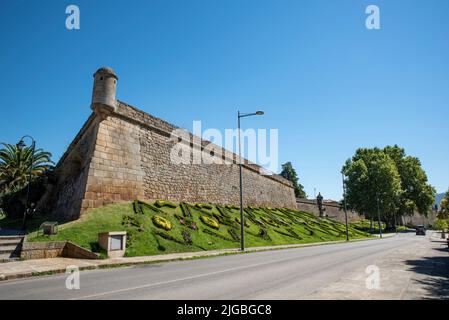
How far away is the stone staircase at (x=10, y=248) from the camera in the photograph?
35.9 feet

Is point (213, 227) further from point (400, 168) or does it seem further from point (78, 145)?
point (400, 168)

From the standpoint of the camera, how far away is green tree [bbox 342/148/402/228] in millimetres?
53594

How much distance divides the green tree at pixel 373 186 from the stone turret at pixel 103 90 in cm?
5029

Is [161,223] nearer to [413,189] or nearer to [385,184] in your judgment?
[385,184]

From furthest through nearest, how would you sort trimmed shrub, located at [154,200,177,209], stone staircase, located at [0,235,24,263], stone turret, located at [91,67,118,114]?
trimmed shrub, located at [154,200,177,209], stone turret, located at [91,67,118,114], stone staircase, located at [0,235,24,263]

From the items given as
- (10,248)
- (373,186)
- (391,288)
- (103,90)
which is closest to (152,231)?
(10,248)

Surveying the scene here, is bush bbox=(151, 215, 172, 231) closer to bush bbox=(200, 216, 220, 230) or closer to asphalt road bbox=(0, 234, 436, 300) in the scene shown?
bush bbox=(200, 216, 220, 230)

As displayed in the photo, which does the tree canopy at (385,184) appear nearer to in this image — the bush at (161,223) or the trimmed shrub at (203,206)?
the trimmed shrub at (203,206)

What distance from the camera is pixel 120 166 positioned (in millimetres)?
19516

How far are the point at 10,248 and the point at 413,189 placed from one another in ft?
250

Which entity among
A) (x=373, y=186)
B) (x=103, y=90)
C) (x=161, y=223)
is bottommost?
(x=161, y=223)

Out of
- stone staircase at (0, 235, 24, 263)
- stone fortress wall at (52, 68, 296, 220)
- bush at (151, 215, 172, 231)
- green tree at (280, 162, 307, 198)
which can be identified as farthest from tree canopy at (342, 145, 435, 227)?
stone staircase at (0, 235, 24, 263)

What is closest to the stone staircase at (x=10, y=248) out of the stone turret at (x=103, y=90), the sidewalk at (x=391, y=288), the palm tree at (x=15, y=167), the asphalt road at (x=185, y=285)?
the asphalt road at (x=185, y=285)
